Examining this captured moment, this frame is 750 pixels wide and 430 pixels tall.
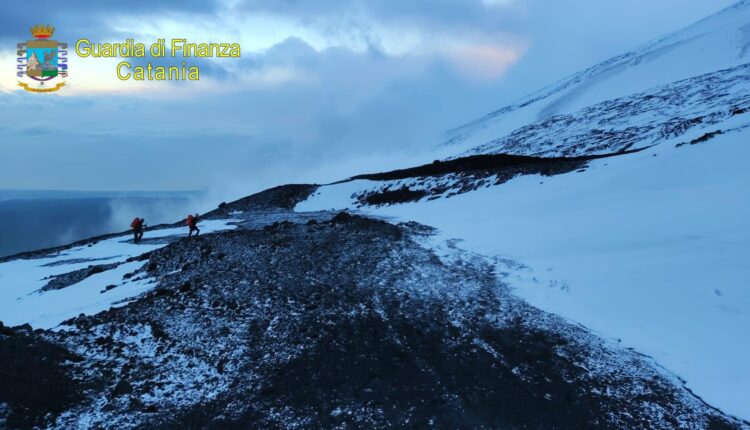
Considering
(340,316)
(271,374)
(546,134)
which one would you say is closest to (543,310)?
(340,316)

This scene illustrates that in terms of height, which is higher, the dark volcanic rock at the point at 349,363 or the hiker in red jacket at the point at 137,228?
the hiker in red jacket at the point at 137,228

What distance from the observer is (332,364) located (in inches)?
358

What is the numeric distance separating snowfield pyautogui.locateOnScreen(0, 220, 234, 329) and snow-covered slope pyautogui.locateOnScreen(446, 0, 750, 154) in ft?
138

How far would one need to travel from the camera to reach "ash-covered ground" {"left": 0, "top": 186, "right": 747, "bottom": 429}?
7379mm

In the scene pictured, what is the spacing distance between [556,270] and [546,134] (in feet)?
Answer: 146

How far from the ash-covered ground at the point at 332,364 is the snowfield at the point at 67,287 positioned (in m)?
1.46

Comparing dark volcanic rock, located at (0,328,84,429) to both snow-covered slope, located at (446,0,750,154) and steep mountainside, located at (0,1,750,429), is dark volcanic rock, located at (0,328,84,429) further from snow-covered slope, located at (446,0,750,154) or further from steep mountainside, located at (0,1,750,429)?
snow-covered slope, located at (446,0,750,154)

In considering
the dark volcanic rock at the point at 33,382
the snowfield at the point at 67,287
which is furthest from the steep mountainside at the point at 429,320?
the snowfield at the point at 67,287

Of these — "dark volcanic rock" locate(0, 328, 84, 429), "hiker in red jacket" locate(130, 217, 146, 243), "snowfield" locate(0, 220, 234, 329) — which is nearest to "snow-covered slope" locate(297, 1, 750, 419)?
"dark volcanic rock" locate(0, 328, 84, 429)

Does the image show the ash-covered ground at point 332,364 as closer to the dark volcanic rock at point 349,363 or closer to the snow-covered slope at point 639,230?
the dark volcanic rock at point 349,363

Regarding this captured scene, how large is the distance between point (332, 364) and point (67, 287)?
40.6 feet

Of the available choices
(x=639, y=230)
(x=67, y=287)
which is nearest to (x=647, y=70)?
(x=639, y=230)

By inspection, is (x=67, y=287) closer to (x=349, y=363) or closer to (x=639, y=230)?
(x=349, y=363)

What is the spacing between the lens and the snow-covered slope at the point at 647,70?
61938 millimetres
